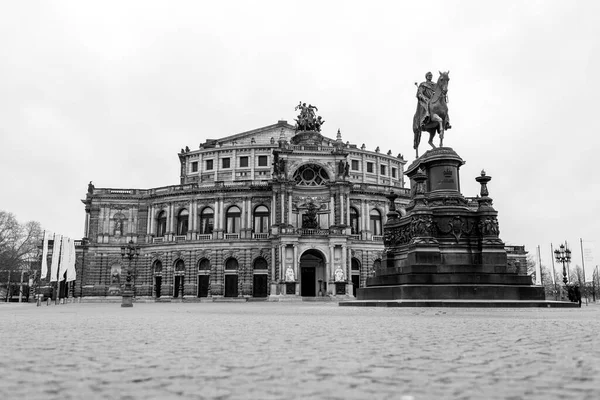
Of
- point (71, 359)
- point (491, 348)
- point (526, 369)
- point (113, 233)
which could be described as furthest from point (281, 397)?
point (113, 233)

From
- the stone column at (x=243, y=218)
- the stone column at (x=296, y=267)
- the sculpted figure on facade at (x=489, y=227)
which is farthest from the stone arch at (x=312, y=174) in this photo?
the sculpted figure on facade at (x=489, y=227)

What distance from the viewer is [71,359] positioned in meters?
5.20

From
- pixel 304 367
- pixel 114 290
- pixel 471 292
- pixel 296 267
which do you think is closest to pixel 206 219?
pixel 114 290

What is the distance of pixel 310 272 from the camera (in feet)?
196

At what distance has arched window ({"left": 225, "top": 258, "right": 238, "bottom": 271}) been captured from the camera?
6094cm

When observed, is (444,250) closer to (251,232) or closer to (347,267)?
(347,267)

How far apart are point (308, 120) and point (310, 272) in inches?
773

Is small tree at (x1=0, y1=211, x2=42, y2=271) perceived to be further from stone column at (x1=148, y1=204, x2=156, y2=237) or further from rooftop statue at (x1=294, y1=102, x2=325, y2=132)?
rooftop statue at (x1=294, y1=102, x2=325, y2=132)

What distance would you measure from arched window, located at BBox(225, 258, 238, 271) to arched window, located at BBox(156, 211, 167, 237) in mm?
9745

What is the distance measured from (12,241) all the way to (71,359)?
73.7 m

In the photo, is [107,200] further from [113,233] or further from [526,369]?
[526,369]

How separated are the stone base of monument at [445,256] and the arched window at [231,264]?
41.2 meters

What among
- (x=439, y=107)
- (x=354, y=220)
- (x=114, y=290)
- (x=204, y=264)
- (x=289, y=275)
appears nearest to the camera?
(x=439, y=107)

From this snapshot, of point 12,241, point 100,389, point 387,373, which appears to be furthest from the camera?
point 12,241
